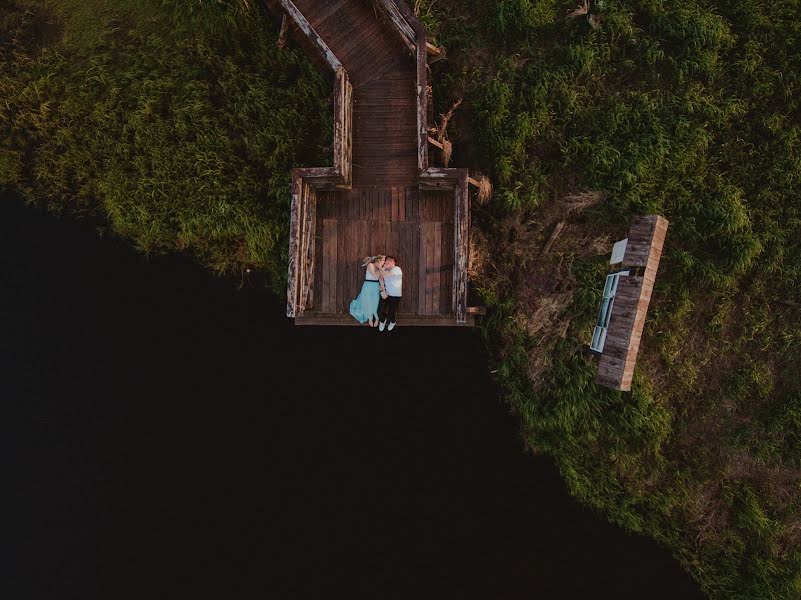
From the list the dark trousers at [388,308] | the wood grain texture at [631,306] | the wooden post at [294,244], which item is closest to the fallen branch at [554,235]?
the wood grain texture at [631,306]

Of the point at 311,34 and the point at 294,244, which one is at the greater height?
the point at 311,34

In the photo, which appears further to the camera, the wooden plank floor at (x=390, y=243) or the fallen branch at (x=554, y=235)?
the fallen branch at (x=554, y=235)

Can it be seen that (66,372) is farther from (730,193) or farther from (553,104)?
(730,193)

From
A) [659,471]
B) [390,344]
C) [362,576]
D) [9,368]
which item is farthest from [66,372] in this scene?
[659,471]

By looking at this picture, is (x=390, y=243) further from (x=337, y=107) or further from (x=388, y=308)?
(x=337, y=107)

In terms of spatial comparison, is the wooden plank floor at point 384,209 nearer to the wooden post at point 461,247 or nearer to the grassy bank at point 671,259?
the wooden post at point 461,247

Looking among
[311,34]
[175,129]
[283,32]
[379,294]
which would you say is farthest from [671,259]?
[175,129]
